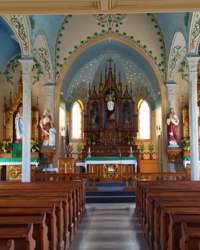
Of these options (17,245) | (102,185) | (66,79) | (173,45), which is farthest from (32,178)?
(17,245)

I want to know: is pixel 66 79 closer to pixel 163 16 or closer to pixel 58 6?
pixel 163 16

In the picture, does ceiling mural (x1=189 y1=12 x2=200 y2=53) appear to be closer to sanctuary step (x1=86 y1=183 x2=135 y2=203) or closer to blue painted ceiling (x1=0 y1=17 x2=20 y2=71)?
sanctuary step (x1=86 y1=183 x2=135 y2=203)

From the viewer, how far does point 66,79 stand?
21.0 m

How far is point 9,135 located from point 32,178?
17.0 feet

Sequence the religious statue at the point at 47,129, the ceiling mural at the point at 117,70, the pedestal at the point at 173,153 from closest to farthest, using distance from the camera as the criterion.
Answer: the religious statue at the point at 47,129 < the pedestal at the point at 173,153 < the ceiling mural at the point at 117,70

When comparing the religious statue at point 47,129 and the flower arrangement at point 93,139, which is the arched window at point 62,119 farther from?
the religious statue at point 47,129

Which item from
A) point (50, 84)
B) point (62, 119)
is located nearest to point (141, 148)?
point (62, 119)

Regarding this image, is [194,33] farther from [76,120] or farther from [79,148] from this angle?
[76,120]

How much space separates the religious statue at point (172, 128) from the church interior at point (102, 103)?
5 cm

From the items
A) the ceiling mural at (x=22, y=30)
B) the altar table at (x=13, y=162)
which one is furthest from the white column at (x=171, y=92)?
the ceiling mural at (x=22, y=30)

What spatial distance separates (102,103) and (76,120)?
2488mm

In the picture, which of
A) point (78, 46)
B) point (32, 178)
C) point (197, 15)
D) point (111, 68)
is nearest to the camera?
point (197, 15)

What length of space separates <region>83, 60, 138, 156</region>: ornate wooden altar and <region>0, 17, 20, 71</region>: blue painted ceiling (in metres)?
4.77

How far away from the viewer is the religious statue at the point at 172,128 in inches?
738
